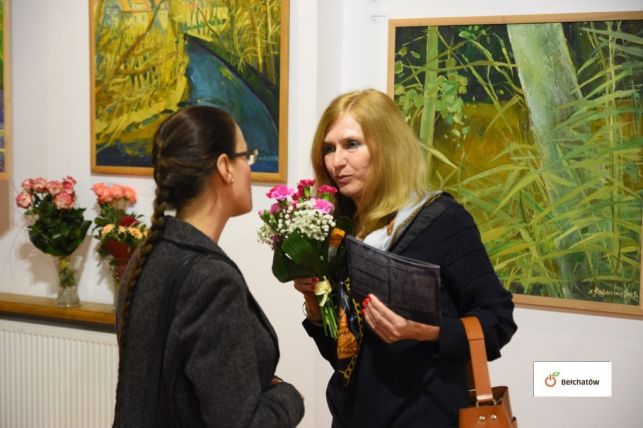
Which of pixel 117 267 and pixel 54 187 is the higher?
pixel 54 187

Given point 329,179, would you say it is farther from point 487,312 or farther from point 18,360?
point 18,360

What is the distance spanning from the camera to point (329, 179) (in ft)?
6.75

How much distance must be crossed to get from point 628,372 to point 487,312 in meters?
1.49

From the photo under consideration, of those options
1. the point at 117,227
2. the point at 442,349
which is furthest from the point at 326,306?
the point at 117,227

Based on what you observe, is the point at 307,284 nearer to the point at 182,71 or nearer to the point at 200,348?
the point at 200,348

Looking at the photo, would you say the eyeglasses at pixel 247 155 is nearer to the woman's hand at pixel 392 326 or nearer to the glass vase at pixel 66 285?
the woman's hand at pixel 392 326

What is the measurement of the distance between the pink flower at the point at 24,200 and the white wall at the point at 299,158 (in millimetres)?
248

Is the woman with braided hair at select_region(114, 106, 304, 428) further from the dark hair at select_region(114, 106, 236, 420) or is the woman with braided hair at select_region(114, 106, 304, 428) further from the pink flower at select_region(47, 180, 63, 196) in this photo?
the pink flower at select_region(47, 180, 63, 196)

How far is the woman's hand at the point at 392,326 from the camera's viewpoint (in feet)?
5.57

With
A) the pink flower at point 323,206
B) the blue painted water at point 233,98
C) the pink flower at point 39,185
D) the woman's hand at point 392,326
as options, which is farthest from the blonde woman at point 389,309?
the pink flower at point 39,185

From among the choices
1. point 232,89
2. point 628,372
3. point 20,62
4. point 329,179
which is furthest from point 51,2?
point 628,372

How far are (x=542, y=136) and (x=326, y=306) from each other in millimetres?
1512

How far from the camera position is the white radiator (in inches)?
139

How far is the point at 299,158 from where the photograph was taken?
10.5 feet
